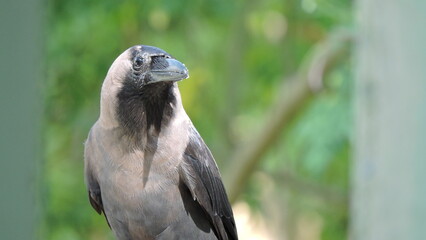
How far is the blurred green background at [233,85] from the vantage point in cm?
624

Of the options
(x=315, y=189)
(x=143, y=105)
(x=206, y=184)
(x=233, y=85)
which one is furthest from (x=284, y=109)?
(x=143, y=105)

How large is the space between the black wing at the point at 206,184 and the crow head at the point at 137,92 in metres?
0.19

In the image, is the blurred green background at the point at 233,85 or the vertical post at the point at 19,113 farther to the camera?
the blurred green background at the point at 233,85

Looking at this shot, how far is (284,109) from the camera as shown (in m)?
6.74

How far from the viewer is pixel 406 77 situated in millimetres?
3580

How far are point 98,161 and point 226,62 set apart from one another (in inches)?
213

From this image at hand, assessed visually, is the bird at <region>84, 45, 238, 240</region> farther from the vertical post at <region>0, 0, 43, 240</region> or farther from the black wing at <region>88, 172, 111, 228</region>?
the vertical post at <region>0, 0, 43, 240</region>

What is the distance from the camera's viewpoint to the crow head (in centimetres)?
211

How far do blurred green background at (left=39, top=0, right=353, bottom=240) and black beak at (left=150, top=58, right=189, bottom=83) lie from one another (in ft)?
12.8

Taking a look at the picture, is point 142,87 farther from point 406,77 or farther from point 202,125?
point 202,125

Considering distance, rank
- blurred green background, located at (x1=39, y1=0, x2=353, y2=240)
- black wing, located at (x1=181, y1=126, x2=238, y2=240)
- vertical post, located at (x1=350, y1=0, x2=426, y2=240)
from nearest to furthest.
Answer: black wing, located at (x1=181, y1=126, x2=238, y2=240)
vertical post, located at (x1=350, y1=0, x2=426, y2=240)
blurred green background, located at (x1=39, y1=0, x2=353, y2=240)

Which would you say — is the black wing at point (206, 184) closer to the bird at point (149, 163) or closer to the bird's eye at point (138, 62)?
the bird at point (149, 163)

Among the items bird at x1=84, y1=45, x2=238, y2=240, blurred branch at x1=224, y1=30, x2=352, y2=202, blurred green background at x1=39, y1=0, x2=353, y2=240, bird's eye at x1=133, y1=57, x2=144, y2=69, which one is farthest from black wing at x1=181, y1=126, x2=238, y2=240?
blurred branch at x1=224, y1=30, x2=352, y2=202

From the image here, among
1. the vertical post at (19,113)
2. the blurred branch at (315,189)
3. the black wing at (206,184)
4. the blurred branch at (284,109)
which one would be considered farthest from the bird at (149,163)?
the blurred branch at (315,189)
